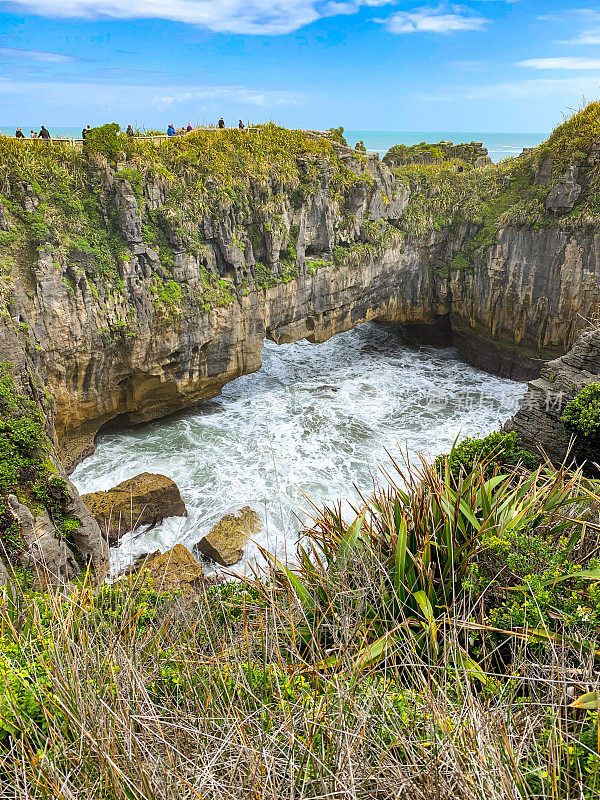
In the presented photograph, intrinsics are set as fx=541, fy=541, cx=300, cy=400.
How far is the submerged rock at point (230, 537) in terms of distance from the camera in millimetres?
12766

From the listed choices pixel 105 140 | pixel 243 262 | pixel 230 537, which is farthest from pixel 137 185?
pixel 230 537

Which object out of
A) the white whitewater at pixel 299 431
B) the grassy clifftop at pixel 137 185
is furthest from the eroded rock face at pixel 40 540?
the grassy clifftop at pixel 137 185

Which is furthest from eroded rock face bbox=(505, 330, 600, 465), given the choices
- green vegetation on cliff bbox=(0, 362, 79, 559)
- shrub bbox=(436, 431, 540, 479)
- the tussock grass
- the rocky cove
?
green vegetation on cliff bbox=(0, 362, 79, 559)

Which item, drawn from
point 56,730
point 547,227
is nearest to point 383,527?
point 56,730

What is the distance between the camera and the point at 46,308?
1423cm

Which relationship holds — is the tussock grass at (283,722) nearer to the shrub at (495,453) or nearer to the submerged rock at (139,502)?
the shrub at (495,453)

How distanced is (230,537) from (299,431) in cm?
631

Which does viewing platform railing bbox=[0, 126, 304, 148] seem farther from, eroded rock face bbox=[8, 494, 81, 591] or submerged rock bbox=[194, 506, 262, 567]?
submerged rock bbox=[194, 506, 262, 567]

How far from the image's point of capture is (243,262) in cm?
1830

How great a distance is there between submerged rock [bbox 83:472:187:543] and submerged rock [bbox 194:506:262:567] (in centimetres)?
150

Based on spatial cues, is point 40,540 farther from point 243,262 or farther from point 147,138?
point 147,138

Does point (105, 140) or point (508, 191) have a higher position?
point (105, 140)

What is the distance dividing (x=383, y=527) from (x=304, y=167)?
55.0 ft

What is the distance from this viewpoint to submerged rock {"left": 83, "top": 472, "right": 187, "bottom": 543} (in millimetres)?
13336
